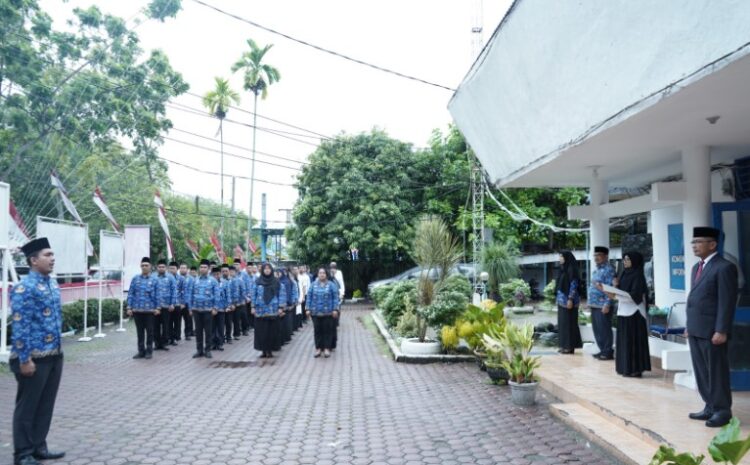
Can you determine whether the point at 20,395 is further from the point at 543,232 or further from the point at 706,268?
the point at 543,232

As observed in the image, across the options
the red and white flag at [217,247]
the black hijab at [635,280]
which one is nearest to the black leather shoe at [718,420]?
the black hijab at [635,280]

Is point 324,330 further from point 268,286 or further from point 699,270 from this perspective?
point 699,270

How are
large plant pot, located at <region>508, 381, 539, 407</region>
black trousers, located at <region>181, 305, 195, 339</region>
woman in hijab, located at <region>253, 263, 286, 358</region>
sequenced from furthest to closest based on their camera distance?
black trousers, located at <region>181, 305, 195, 339</region>
woman in hijab, located at <region>253, 263, 286, 358</region>
large plant pot, located at <region>508, 381, 539, 407</region>

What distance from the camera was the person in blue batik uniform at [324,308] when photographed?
37.1 feet

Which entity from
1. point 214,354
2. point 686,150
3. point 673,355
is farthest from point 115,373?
point 686,150

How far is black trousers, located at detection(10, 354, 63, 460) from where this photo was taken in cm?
490

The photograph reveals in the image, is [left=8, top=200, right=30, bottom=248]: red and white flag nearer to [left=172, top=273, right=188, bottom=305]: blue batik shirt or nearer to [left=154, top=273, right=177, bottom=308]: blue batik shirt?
[left=154, top=273, right=177, bottom=308]: blue batik shirt

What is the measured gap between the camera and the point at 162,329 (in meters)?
12.8

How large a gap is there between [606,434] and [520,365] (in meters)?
1.75

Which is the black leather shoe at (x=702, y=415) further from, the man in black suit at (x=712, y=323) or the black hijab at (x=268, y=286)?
the black hijab at (x=268, y=286)

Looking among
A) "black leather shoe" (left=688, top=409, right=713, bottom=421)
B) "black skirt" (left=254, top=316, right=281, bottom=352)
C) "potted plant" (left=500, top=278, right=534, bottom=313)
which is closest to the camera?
"black leather shoe" (left=688, top=409, right=713, bottom=421)

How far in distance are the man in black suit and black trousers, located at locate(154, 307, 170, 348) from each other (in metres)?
10.3

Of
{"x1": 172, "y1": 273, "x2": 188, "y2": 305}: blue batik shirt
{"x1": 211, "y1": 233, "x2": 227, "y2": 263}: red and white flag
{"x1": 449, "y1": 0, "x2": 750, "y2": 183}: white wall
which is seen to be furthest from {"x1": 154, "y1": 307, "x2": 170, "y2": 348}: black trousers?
{"x1": 211, "y1": 233, "x2": 227, "y2": 263}: red and white flag

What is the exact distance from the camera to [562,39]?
5.54 meters
